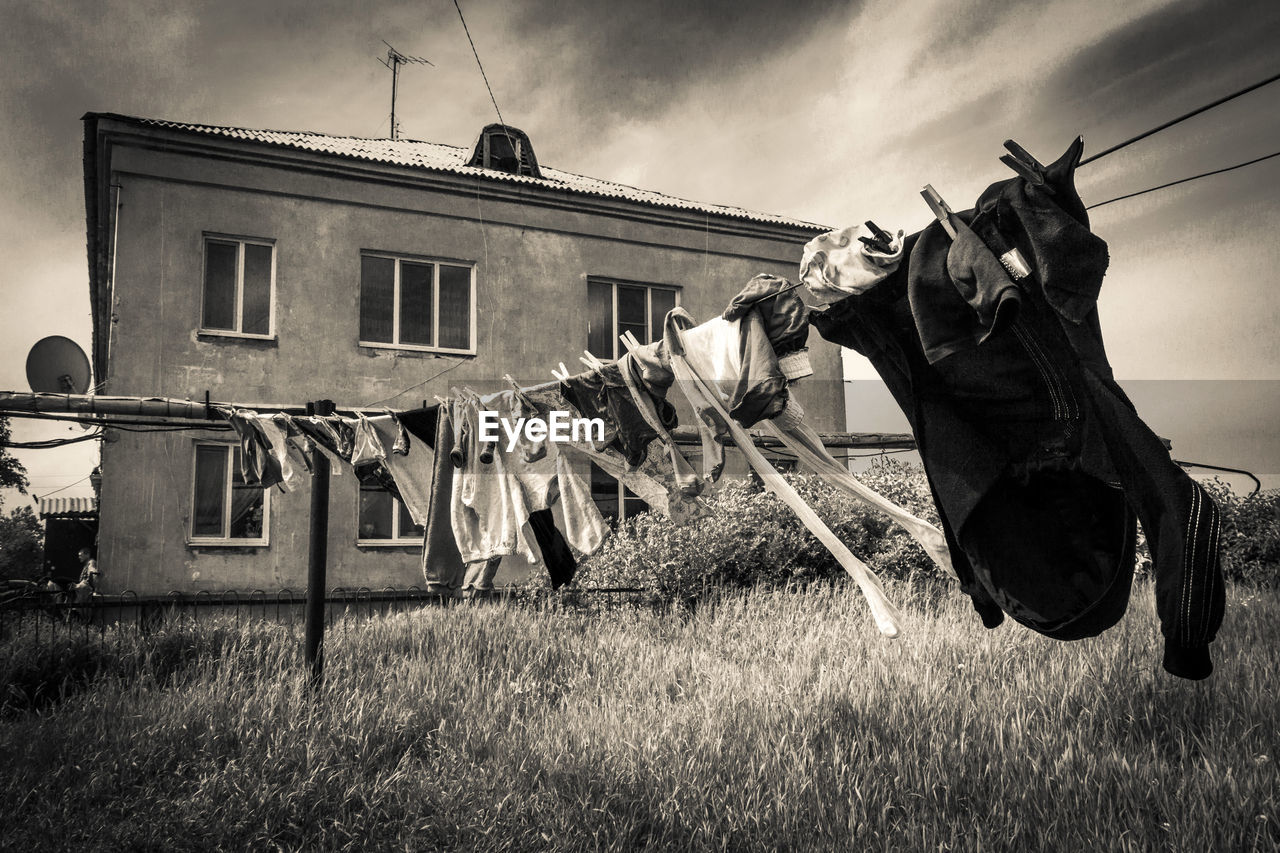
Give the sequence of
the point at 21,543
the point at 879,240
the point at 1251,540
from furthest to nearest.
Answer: the point at 21,543
the point at 1251,540
the point at 879,240

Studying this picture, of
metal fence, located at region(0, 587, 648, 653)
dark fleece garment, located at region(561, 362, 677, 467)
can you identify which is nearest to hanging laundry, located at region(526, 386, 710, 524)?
dark fleece garment, located at region(561, 362, 677, 467)

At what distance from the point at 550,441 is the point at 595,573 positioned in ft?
20.5

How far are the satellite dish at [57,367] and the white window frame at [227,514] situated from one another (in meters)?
3.37

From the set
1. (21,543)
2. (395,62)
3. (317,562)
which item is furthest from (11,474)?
(317,562)

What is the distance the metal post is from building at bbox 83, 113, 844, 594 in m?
6.74

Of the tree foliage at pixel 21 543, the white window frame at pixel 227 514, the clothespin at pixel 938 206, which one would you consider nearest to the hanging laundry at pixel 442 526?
the clothespin at pixel 938 206

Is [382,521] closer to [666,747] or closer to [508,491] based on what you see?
[508,491]

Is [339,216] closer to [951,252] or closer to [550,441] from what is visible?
[550,441]

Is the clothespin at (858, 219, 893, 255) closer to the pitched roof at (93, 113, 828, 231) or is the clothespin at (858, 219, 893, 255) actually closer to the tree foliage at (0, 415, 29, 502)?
the pitched roof at (93, 113, 828, 231)

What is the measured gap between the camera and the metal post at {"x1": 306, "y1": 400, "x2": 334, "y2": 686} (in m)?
5.89

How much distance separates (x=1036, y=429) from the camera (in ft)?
10.1

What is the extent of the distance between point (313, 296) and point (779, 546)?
8.02 m

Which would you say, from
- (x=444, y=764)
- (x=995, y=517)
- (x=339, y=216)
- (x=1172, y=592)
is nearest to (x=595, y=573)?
(x=444, y=764)

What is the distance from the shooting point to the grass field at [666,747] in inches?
153
